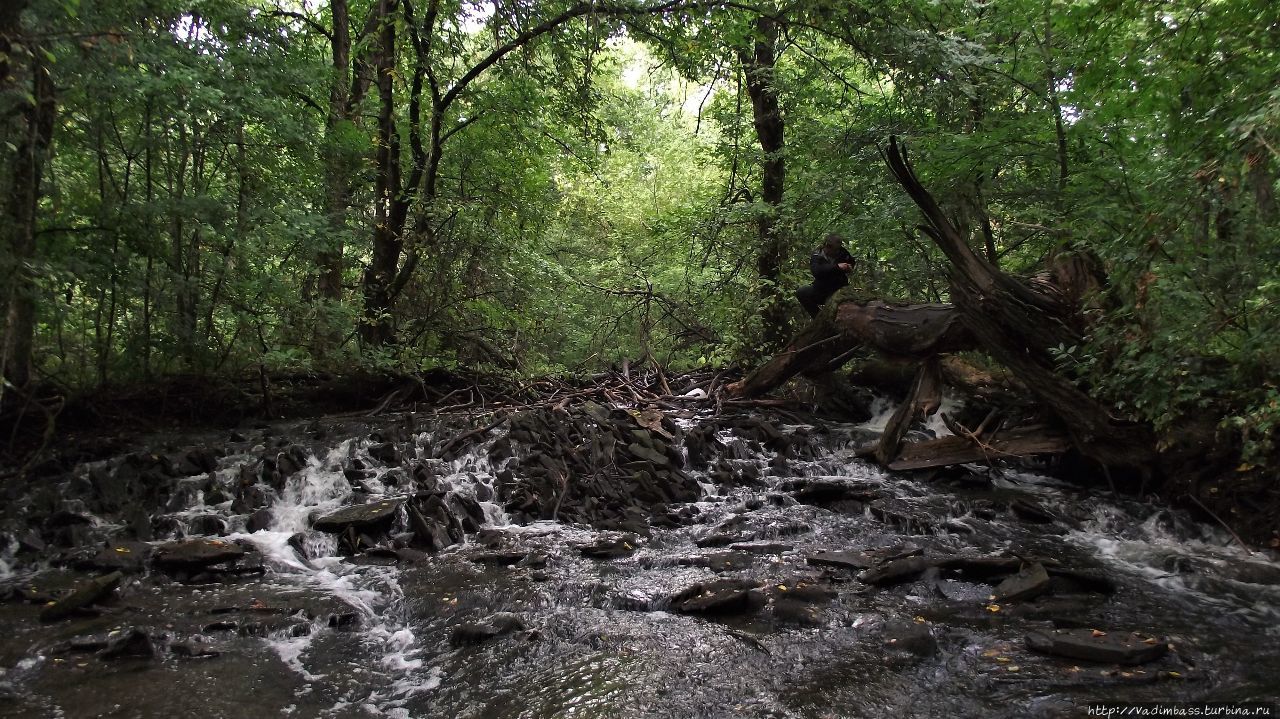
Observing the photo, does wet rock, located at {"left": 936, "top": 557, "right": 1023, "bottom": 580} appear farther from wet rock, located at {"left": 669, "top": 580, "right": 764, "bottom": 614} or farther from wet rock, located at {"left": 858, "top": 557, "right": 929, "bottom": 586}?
wet rock, located at {"left": 669, "top": 580, "right": 764, "bottom": 614}

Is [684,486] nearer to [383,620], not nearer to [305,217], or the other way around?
[383,620]

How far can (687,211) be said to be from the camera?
1428cm

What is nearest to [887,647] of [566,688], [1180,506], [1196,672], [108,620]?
[1196,672]

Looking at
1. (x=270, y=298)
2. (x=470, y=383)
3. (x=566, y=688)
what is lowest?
A: (x=566, y=688)

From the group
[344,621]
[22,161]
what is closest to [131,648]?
[344,621]

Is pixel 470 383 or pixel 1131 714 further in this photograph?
pixel 470 383

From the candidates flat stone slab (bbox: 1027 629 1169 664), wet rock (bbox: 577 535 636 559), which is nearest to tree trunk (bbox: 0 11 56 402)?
wet rock (bbox: 577 535 636 559)

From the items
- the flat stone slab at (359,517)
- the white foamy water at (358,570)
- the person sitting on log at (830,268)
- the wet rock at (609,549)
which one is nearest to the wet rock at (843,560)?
the wet rock at (609,549)

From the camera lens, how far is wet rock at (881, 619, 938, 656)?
4.48 meters

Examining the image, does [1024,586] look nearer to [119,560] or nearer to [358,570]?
[358,570]

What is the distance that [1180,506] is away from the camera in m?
7.32

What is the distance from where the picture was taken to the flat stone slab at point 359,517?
7.10 metres

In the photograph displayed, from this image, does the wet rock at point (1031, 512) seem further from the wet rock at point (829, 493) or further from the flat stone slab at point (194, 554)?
the flat stone slab at point (194, 554)

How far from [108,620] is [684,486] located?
6029mm
